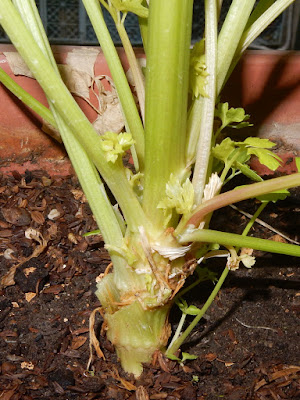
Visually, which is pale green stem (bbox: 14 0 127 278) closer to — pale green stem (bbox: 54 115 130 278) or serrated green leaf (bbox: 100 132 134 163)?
pale green stem (bbox: 54 115 130 278)

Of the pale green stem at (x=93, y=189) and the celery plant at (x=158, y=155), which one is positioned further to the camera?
the pale green stem at (x=93, y=189)

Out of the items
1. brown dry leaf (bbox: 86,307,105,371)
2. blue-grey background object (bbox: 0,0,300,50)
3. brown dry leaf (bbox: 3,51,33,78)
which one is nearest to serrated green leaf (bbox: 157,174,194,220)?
brown dry leaf (bbox: 86,307,105,371)

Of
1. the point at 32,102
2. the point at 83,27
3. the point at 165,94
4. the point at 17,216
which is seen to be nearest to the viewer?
the point at 165,94

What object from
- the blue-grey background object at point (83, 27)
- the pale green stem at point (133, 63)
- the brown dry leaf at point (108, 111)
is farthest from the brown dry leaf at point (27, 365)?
the blue-grey background object at point (83, 27)

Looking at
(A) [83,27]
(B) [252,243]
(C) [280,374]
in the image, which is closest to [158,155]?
(B) [252,243]

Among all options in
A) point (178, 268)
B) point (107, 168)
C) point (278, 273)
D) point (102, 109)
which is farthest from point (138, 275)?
point (102, 109)

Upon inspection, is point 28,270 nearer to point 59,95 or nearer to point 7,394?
point 7,394

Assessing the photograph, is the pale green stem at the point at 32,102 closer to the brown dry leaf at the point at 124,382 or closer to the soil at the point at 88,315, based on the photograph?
the soil at the point at 88,315
